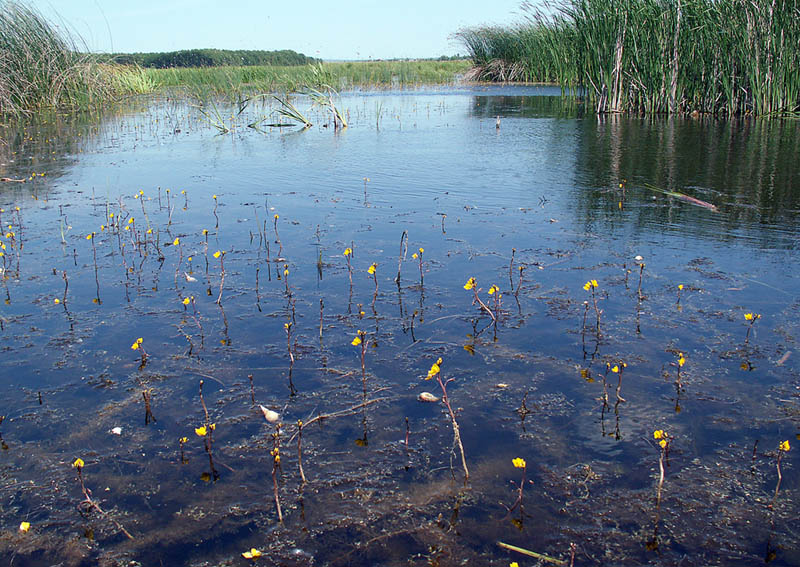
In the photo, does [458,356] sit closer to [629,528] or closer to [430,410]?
[430,410]

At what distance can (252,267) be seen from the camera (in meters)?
5.59

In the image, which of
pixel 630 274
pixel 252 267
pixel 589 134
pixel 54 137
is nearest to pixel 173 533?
pixel 252 267

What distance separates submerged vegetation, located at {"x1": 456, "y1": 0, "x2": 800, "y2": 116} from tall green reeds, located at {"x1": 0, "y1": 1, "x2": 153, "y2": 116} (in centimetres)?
1262

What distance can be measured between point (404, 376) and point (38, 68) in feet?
54.5

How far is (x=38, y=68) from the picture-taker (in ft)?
53.9

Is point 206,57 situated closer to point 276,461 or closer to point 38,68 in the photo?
point 38,68

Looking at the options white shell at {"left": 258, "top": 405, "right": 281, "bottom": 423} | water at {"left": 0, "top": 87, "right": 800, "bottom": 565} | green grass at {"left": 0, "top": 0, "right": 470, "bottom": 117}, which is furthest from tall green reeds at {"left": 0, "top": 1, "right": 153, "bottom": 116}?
white shell at {"left": 258, "top": 405, "right": 281, "bottom": 423}

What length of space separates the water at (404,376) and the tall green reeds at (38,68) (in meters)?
9.42

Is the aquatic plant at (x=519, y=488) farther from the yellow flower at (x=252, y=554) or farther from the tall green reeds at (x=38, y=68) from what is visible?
the tall green reeds at (x=38, y=68)

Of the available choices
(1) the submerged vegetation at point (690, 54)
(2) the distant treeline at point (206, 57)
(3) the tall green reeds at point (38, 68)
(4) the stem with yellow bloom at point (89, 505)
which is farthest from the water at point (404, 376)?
(2) the distant treeline at point (206, 57)

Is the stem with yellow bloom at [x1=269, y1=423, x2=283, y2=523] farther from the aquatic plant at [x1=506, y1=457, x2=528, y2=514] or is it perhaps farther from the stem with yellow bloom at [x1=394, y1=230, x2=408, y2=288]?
the stem with yellow bloom at [x1=394, y1=230, x2=408, y2=288]

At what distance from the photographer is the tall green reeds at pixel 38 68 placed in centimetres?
1548

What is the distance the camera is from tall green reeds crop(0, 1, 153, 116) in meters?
15.5

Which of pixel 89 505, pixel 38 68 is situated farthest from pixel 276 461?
pixel 38 68
